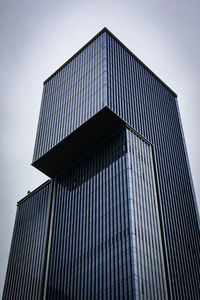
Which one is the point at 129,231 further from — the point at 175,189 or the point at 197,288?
the point at 175,189

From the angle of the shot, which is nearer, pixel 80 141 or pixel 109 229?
pixel 109 229

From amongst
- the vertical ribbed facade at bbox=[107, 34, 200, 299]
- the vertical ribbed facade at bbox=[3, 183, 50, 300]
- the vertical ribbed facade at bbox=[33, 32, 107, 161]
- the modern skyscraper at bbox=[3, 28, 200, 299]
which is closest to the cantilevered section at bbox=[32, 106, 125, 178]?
the modern skyscraper at bbox=[3, 28, 200, 299]

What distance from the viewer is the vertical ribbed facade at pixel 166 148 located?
72.6 metres

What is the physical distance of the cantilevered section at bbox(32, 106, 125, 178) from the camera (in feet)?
267

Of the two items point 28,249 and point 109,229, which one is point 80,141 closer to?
point 109,229

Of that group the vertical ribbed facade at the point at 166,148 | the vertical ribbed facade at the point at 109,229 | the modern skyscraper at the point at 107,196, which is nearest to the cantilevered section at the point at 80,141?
the modern skyscraper at the point at 107,196

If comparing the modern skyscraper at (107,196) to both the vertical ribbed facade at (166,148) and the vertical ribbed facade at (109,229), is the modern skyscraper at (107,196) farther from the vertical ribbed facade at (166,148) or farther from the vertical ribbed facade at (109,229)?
the vertical ribbed facade at (166,148)

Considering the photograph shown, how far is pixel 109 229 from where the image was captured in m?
69.4

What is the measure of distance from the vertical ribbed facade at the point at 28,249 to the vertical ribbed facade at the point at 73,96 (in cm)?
1362

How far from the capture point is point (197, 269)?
75750 mm

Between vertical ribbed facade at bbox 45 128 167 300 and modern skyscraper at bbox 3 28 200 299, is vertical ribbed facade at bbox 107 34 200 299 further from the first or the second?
vertical ribbed facade at bbox 45 128 167 300

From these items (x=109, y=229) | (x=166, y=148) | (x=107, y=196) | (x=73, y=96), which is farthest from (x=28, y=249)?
(x=166, y=148)

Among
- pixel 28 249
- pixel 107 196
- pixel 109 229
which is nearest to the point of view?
pixel 109 229

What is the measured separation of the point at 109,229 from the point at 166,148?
30.5m
